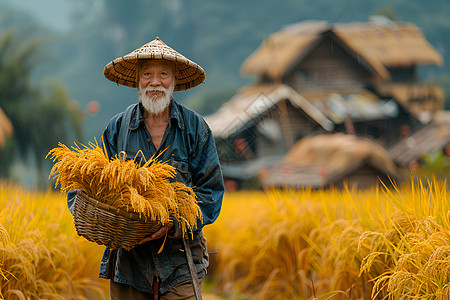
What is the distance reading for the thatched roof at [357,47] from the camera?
23.4 meters

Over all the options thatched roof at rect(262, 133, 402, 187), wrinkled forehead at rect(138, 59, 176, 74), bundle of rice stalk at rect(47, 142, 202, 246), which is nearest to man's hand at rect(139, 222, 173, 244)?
bundle of rice stalk at rect(47, 142, 202, 246)

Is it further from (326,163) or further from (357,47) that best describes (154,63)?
(357,47)

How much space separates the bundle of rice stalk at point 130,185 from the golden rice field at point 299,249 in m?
0.88

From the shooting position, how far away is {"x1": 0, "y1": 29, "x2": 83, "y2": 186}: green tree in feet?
77.2

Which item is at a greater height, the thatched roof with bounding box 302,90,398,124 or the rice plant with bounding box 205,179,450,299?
the thatched roof with bounding box 302,90,398,124

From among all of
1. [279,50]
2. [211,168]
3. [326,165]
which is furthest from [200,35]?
[211,168]

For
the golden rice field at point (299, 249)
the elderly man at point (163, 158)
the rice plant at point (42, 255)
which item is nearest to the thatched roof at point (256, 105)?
the golden rice field at point (299, 249)

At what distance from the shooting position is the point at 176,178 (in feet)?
9.91

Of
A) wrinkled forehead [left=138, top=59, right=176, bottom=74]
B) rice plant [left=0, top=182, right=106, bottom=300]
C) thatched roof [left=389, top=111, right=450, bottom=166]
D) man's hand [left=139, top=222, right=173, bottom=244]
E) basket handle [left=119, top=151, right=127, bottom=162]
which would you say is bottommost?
thatched roof [left=389, top=111, right=450, bottom=166]

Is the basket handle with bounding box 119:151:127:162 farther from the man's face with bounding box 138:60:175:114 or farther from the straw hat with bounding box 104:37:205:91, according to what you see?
the straw hat with bounding box 104:37:205:91

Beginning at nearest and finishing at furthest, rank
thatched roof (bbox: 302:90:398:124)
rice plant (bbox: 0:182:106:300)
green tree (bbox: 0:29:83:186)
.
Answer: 1. rice plant (bbox: 0:182:106:300)
2. thatched roof (bbox: 302:90:398:124)
3. green tree (bbox: 0:29:83:186)

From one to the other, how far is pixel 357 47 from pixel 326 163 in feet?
31.2

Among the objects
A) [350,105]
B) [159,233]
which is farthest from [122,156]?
[350,105]

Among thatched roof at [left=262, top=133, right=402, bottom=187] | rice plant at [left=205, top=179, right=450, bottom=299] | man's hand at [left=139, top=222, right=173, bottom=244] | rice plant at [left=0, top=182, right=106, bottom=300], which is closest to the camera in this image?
man's hand at [left=139, top=222, right=173, bottom=244]
